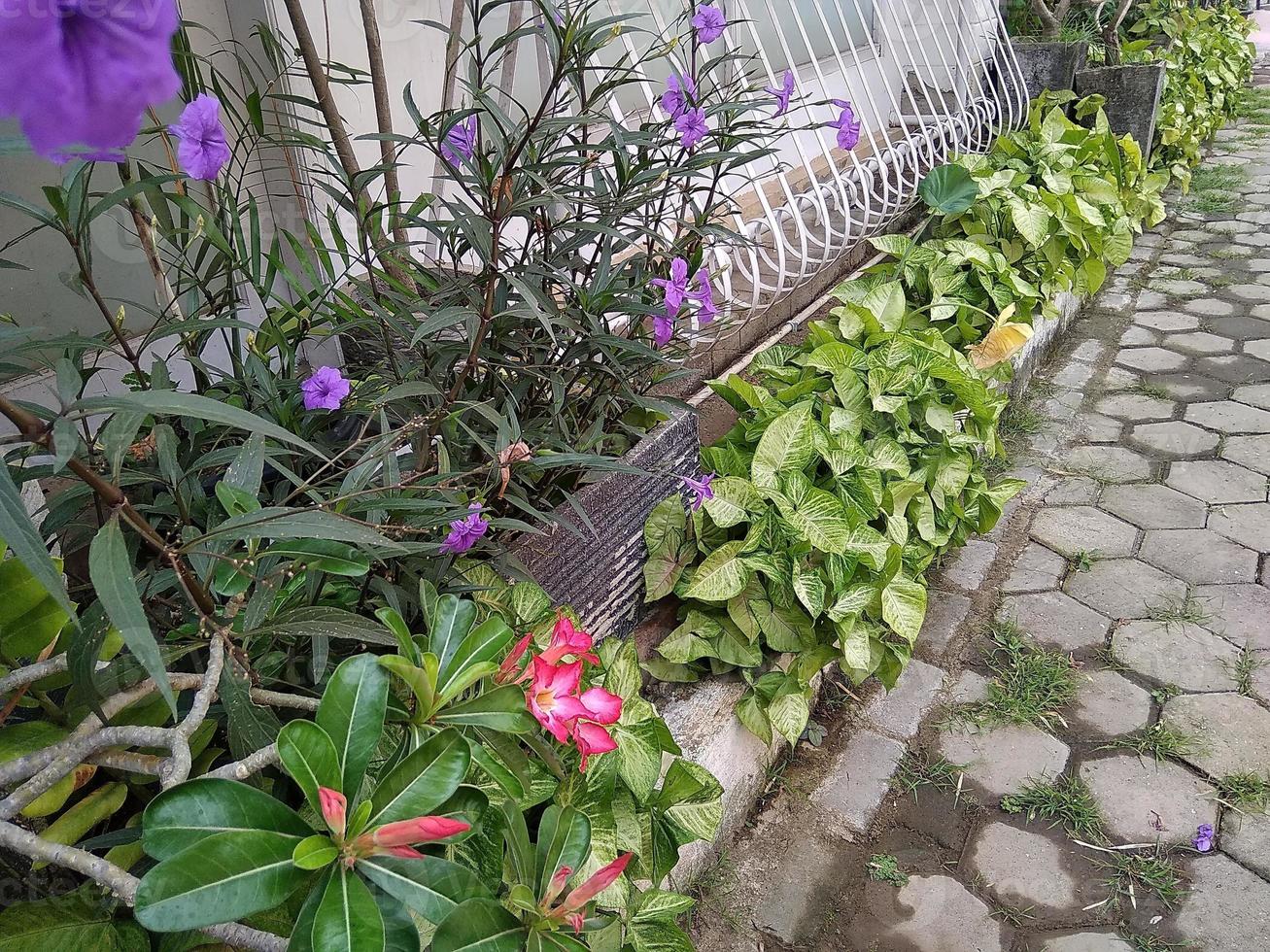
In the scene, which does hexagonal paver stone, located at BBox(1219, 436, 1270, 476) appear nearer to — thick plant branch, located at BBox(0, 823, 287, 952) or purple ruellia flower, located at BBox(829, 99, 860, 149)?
purple ruellia flower, located at BBox(829, 99, 860, 149)

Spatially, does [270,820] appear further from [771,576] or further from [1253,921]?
[1253,921]

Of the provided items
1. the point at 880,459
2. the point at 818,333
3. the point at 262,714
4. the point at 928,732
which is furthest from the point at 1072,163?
the point at 262,714

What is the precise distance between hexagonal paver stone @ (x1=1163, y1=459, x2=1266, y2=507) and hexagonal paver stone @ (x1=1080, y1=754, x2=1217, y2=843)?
1.02m

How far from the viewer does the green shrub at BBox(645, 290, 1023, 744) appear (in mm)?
1734

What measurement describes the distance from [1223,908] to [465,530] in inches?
57.9

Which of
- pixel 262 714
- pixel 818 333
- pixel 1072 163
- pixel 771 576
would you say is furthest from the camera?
pixel 1072 163

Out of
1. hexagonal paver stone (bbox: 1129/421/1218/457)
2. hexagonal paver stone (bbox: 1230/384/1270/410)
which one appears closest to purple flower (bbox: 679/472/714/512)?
hexagonal paver stone (bbox: 1129/421/1218/457)

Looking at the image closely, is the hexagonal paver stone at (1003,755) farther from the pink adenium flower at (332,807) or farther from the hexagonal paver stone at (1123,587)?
the pink adenium flower at (332,807)

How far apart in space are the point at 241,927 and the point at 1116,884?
1.53 metres

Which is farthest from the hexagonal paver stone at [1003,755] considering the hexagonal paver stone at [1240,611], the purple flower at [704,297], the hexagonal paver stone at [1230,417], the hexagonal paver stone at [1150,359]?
the hexagonal paver stone at [1150,359]

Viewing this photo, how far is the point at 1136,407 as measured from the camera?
10.4 feet

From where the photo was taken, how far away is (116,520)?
55 centimetres

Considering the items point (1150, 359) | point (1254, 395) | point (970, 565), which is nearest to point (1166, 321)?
point (1150, 359)

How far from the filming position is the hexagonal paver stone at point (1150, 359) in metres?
3.41
